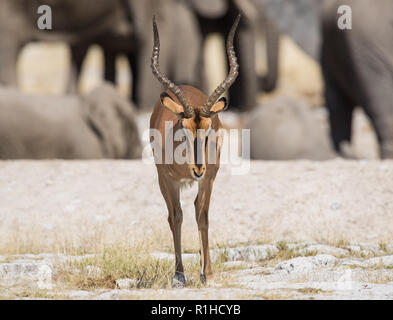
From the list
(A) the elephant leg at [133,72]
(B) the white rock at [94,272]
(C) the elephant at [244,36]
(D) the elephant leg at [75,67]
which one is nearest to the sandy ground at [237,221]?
(B) the white rock at [94,272]

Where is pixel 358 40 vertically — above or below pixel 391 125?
above

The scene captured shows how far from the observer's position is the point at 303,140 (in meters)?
10.7

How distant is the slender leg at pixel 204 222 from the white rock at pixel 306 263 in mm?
624

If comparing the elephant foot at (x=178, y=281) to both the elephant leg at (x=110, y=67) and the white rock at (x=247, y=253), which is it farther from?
the elephant leg at (x=110, y=67)

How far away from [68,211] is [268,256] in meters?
1.80

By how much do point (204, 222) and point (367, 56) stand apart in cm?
→ 577

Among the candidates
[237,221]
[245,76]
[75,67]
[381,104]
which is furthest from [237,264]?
[75,67]

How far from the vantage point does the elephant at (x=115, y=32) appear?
43.7ft

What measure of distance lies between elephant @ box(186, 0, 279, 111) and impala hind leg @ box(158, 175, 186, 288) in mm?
10230

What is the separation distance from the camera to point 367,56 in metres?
10.2

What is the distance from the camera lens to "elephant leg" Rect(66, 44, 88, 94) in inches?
616

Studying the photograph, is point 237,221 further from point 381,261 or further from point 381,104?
point 381,104
